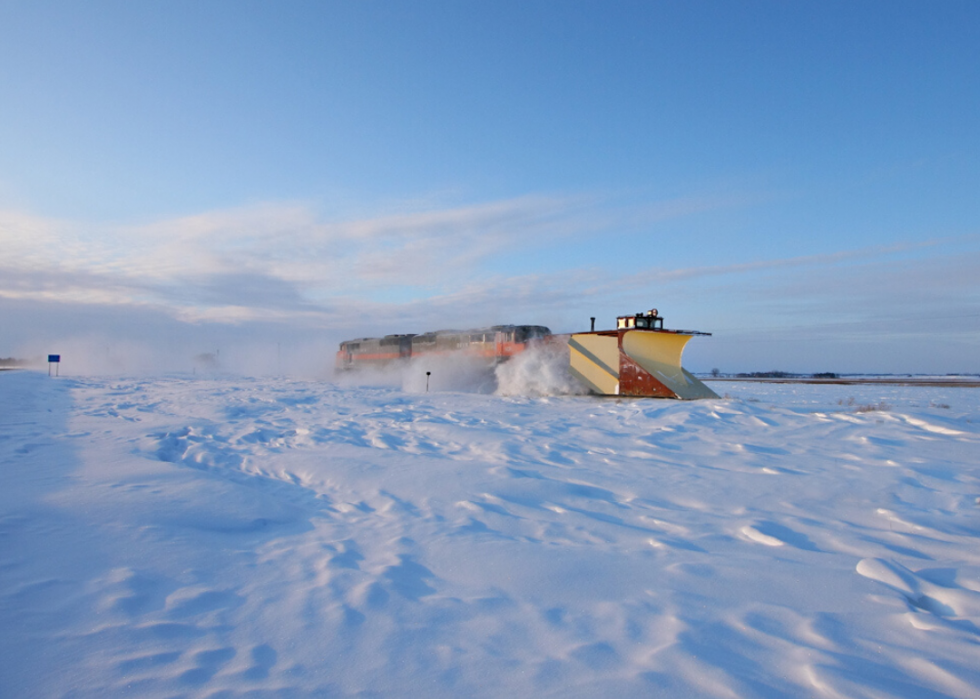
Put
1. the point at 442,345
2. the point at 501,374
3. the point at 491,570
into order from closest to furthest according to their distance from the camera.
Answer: the point at 491,570
the point at 501,374
the point at 442,345

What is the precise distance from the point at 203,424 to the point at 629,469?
7.40 m

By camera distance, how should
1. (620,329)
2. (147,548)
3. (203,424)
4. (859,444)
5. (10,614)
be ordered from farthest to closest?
(620,329)
(203,424)
(859,444)
(147,548)
(10,614)

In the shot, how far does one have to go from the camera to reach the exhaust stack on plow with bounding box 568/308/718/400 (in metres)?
14.5

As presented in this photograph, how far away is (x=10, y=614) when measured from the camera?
8.68 ft

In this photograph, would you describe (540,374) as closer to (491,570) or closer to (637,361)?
(637,361)

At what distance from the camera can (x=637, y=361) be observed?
14828mm

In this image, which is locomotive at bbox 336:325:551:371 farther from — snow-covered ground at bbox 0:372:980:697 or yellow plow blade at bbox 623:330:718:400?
snow-covered ground at bbox 0:372:980:697

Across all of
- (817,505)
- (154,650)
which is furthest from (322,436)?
(817,505)

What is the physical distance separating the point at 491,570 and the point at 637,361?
39.8 feet

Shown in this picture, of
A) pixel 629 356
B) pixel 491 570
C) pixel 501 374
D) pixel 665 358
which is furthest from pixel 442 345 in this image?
pixel 491 570

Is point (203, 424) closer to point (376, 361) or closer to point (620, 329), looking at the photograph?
point (620, 329)

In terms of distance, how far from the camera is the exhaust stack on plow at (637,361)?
47.7 feet

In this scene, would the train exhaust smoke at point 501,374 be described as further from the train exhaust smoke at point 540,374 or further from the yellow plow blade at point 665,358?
the yellow plow blade at point 665,358

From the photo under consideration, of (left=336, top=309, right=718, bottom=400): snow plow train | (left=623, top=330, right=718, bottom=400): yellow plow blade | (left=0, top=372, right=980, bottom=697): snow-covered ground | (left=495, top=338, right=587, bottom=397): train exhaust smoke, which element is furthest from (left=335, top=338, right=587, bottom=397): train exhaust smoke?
(left=0, top=372, right=980, bottom=697): snow-covered ground
